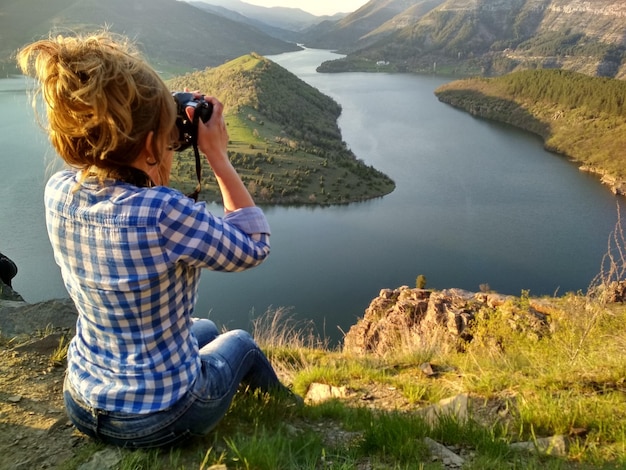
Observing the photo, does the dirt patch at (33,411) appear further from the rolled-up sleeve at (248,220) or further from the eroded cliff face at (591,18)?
A: the eroded cliff face at (591,18)

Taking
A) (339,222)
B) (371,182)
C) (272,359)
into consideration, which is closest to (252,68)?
(371,182)

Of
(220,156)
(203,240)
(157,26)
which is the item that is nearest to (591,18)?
(157,26)

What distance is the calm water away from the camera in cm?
2258

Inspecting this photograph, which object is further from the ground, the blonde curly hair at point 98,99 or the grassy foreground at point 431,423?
the blonde curly hair at point 98,99

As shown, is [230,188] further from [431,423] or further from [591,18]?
[591,18]

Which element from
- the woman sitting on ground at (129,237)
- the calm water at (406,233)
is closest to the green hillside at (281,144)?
the calm water at (406,233)

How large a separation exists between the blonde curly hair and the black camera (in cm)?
14

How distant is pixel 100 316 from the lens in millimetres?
1495

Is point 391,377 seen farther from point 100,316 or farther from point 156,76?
point 156,76

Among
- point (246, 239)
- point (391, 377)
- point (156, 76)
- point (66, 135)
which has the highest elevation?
point (156, 76)

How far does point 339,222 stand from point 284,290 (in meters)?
11.1

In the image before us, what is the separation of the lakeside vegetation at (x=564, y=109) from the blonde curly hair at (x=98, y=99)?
48.3m

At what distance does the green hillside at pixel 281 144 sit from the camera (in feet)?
127

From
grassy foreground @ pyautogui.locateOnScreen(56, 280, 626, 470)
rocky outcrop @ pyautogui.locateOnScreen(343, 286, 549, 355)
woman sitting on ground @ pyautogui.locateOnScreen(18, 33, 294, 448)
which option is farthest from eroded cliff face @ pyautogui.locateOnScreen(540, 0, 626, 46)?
woman sitting on ground @ pyautogui.locateOnScreen(18, 33, 294, 448)
